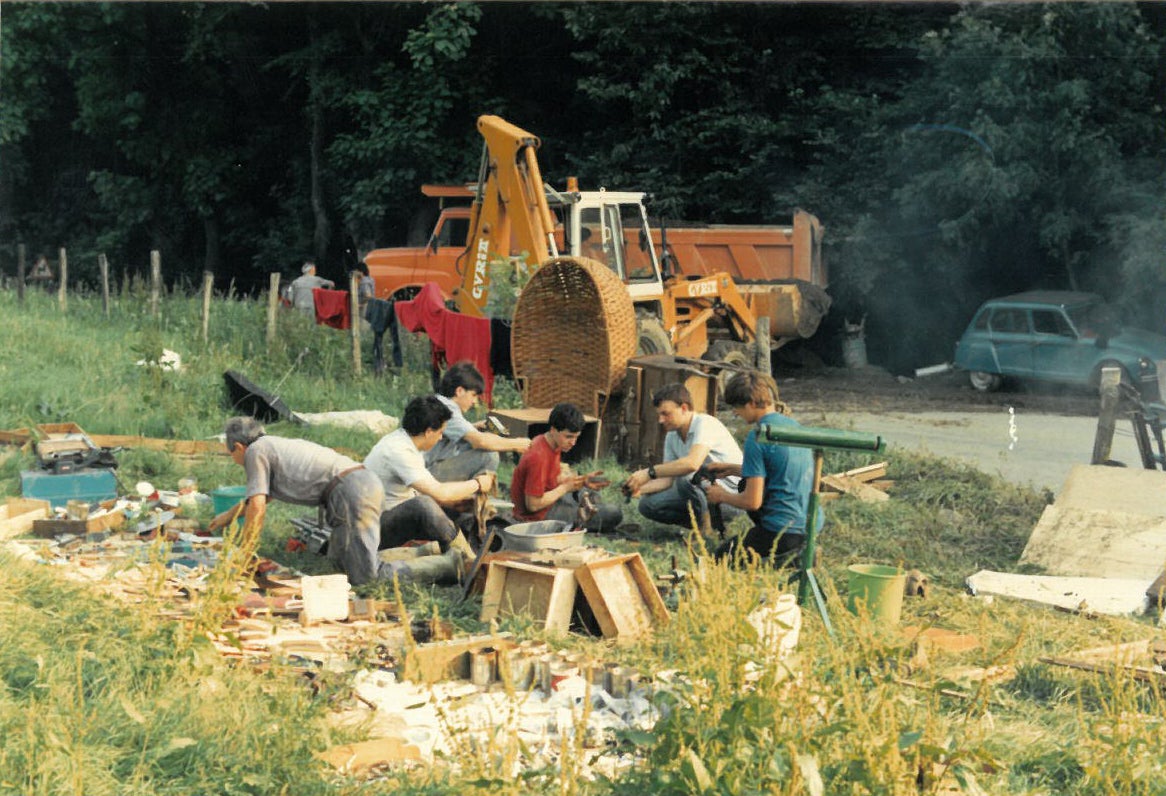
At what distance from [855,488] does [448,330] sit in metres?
5.63

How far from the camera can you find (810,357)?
72.6 feet

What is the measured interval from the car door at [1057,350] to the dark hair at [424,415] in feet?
41.7

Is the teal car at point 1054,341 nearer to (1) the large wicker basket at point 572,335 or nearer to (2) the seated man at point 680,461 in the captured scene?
(1) the large wicker basket at point 572,335

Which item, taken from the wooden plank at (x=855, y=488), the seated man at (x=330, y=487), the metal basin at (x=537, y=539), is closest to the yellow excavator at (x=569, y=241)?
the wooden plank at (x=855, y=488)

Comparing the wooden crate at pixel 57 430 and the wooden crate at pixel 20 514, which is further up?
the wooden crate at pixel 57 430

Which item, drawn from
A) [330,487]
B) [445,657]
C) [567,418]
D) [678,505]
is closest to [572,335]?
[678,505]

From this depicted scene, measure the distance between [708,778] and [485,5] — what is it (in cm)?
2463

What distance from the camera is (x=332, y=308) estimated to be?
17.0 m

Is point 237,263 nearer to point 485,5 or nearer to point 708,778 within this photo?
point 485,5

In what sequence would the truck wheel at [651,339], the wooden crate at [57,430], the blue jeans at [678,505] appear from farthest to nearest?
the truck wheel at [651,339] < the wooden crate at [57,430] < the blue jeans at [678,505]

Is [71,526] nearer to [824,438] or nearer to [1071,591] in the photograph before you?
[824,438]

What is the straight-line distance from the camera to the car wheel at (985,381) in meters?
19.1

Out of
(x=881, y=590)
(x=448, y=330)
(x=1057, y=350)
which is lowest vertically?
(x=881, y=590)

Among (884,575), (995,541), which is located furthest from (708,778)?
(995,541)
